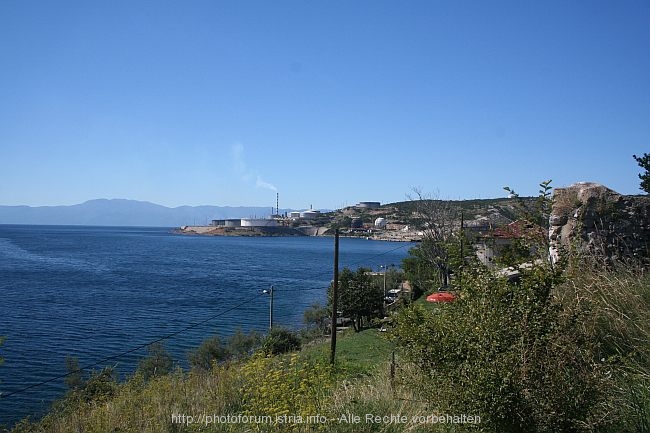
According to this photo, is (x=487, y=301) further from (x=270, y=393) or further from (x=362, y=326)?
(x=362, y=326)

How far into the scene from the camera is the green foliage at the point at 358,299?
33344 millimetres

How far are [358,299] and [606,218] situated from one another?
24.0 metres

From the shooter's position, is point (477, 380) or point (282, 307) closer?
point (477, 380)

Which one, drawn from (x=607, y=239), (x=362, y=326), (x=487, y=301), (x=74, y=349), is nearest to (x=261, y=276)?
(x=362, y=326)

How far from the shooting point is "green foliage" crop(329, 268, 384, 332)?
33.3 m

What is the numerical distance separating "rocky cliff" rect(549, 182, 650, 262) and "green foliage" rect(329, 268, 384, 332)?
23029 millimetres

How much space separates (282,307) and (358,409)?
3728 cm

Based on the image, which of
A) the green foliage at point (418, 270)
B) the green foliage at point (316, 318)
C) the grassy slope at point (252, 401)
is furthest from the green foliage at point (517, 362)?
the green foliage at point (418, 270)

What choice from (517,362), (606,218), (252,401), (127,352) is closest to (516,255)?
(517,362)

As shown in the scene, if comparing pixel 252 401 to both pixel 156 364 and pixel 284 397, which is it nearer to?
pixel 284 397

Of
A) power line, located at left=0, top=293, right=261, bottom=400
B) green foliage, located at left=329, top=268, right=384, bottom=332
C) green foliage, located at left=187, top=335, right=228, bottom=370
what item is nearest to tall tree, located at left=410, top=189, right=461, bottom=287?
green foliage, located at left=329, top=268, right=384, bottom=332

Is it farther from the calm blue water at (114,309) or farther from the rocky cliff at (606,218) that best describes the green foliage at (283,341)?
the rocky cliff at (606,218)

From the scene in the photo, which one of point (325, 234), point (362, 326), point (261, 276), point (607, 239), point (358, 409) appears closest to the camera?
point (358, 409)

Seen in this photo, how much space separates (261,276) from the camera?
63.0 meters
